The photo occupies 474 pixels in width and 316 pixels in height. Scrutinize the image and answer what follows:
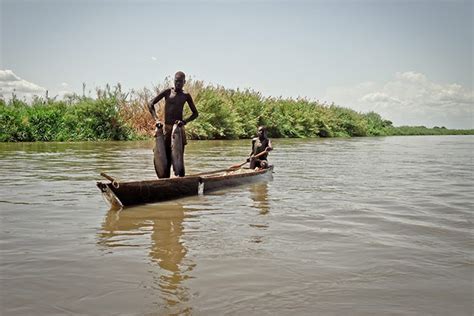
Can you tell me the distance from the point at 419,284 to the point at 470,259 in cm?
106

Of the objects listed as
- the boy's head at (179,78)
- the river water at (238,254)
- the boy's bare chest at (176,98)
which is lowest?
the river water at (238,254)

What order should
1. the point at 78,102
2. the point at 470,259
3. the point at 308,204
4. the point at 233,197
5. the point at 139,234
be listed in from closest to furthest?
1. the point at 470,259
2. the point at 139,234
3. the point at 308,204
4. the point at 233,197
5. the point at 78,102

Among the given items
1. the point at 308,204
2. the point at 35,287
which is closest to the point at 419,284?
the point at 35,287

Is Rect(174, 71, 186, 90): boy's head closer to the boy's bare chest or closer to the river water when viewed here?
the boy's bare chest

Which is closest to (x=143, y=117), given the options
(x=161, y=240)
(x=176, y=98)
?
(x=176, y=98)

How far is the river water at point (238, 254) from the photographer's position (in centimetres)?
308

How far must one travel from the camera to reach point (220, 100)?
31.4m

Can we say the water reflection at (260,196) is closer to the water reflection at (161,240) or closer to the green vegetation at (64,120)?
the water reflection at (161,240)

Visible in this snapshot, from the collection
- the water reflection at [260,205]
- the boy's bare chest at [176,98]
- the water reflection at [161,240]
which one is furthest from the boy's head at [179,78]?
the water reflection at [260,205]

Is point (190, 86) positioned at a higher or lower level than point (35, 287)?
higher

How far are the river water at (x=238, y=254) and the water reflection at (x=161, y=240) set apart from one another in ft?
0.05

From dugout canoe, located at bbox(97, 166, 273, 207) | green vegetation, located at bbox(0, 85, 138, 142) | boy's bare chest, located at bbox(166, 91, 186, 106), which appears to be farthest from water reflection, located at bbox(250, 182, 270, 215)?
green vegetation, located at bbox(0, 85, 138, 142)

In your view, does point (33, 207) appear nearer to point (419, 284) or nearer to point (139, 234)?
point (139, 234)

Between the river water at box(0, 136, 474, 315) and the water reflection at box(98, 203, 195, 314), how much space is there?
0.05 ft
